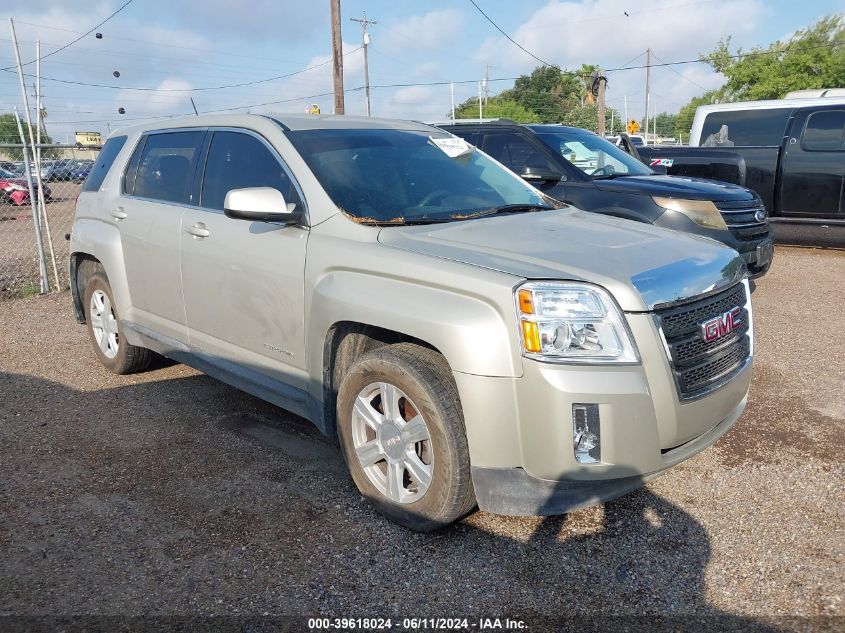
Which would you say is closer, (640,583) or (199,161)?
(640,583)

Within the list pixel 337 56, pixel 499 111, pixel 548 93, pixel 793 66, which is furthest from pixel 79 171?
pixel 548 93

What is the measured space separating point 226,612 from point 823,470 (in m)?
3.04

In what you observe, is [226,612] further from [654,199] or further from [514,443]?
[654,199]

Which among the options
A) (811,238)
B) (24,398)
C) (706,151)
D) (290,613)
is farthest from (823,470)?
(811,238)

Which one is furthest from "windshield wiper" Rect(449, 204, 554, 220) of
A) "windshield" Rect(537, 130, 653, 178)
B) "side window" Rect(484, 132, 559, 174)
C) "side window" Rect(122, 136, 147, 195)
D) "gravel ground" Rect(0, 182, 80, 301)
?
"gravel ground" Rect(0, 182, 80, 301)

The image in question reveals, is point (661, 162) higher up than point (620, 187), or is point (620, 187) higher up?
point (661, 162)

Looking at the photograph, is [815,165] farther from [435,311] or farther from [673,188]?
[435,311]

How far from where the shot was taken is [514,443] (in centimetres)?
280

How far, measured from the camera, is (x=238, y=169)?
164 inches

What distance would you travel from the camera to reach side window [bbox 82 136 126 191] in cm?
541

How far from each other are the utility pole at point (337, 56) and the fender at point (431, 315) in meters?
16.9

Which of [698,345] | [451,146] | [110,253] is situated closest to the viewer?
[698,345]

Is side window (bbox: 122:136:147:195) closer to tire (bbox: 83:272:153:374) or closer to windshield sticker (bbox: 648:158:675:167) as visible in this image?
tire (bbox: 83:272:153:374)

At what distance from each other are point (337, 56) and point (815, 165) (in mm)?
13147
